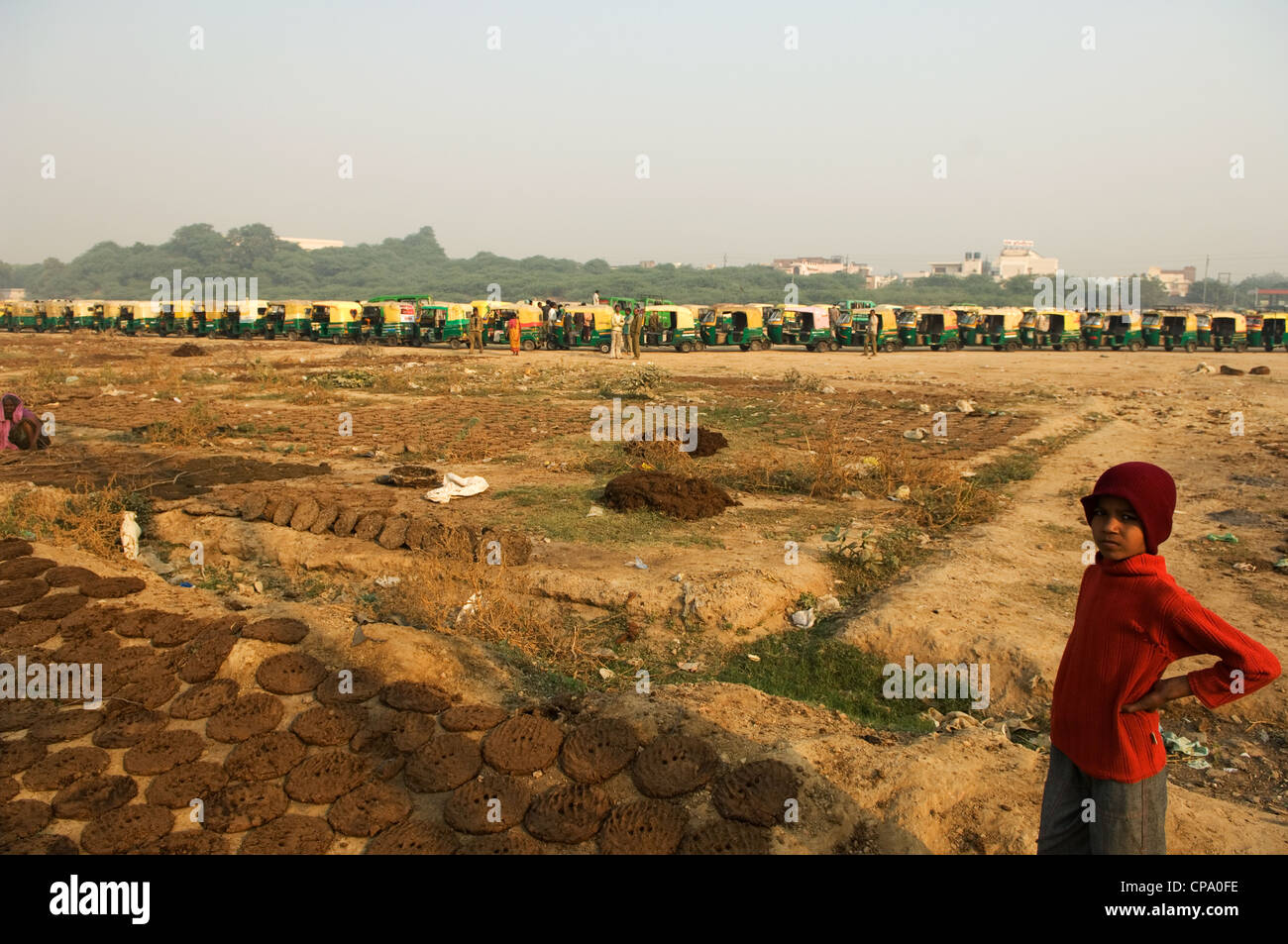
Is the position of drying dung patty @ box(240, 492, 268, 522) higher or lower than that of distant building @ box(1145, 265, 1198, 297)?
lower

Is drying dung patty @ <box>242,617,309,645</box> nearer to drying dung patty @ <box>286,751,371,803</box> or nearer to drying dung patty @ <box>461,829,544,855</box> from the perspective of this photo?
drying dung patty @ <box>286,751,371,803</box>

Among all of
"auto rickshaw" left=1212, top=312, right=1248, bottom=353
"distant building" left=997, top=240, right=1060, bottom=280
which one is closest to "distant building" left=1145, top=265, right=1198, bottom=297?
"distant building" left=997, top=240, right=1060, bottom=280

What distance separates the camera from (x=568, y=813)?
3518 mm

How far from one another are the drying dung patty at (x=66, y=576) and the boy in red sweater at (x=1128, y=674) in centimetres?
620

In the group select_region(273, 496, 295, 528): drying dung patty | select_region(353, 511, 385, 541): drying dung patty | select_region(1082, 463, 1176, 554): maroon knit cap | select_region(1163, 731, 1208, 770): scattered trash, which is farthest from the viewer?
select_region(273, 496, 295, 528): drying dung patty

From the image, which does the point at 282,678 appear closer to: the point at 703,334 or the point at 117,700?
the point at 117,700

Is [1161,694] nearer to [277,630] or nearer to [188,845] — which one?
[188,845]

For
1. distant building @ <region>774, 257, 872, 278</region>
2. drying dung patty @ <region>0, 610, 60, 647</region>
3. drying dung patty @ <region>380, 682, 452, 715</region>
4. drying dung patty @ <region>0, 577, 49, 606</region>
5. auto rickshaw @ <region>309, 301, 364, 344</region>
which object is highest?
distant building @ <region>774, 257, 872, 278</region>

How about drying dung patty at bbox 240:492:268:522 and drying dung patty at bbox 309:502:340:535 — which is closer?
drying dung patty at bbox 309:502:340:535

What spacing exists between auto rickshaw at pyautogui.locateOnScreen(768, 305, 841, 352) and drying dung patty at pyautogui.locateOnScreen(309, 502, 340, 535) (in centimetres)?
2790

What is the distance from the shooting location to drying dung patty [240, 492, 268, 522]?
→ 803 cm

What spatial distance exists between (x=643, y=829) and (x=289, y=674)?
2.29 metres

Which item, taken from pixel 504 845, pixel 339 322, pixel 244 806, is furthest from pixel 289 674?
pixel 339 322

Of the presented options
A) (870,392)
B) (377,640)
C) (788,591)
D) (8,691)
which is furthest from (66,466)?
(870,392)
